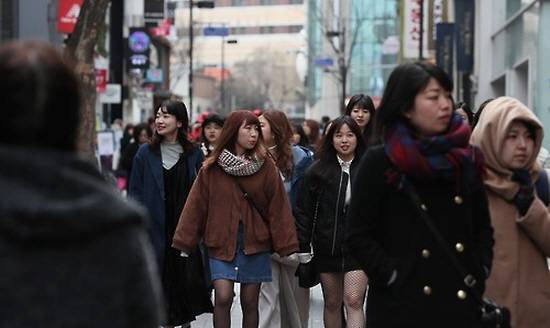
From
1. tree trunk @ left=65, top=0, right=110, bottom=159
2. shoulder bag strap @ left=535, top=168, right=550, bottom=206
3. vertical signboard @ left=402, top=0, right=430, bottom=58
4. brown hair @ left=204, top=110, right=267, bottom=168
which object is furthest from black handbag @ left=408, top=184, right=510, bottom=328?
vertical signboard @ left=402, top=0, right=430, bottom=58

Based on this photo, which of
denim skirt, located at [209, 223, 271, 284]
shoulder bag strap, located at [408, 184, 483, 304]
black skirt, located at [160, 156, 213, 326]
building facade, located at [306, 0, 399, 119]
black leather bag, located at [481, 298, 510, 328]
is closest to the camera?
shoulder bag strap, located at [408, 184, 483, 304]

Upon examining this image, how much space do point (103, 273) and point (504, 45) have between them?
1115 inches

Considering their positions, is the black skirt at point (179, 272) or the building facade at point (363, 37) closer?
the black skirt at point (179, 272)

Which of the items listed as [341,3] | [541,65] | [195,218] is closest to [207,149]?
[195,218]

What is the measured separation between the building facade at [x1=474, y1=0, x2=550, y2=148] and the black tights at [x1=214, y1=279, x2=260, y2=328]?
14204 millimetres

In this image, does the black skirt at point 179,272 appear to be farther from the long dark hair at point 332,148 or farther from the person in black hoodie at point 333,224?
the long dark hair at point 332,148

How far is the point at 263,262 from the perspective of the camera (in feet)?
28.7

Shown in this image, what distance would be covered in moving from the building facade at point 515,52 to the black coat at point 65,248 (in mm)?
19656

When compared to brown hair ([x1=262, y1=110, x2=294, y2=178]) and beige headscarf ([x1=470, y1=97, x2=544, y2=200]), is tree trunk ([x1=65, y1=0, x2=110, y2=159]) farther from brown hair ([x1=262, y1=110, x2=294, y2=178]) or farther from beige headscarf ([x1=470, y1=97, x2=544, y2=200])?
beige headscarf ([x1=470, y1=97, x2=544, y2=200])

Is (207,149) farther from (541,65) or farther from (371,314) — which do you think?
(541,65)

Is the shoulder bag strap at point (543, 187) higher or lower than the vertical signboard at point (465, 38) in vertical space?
lower

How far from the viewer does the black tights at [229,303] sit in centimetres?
863

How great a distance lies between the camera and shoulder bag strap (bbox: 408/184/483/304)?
479 centimetres

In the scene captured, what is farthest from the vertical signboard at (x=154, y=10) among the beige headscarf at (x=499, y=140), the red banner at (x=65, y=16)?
the beige headscarf at (x=499, y=140)
